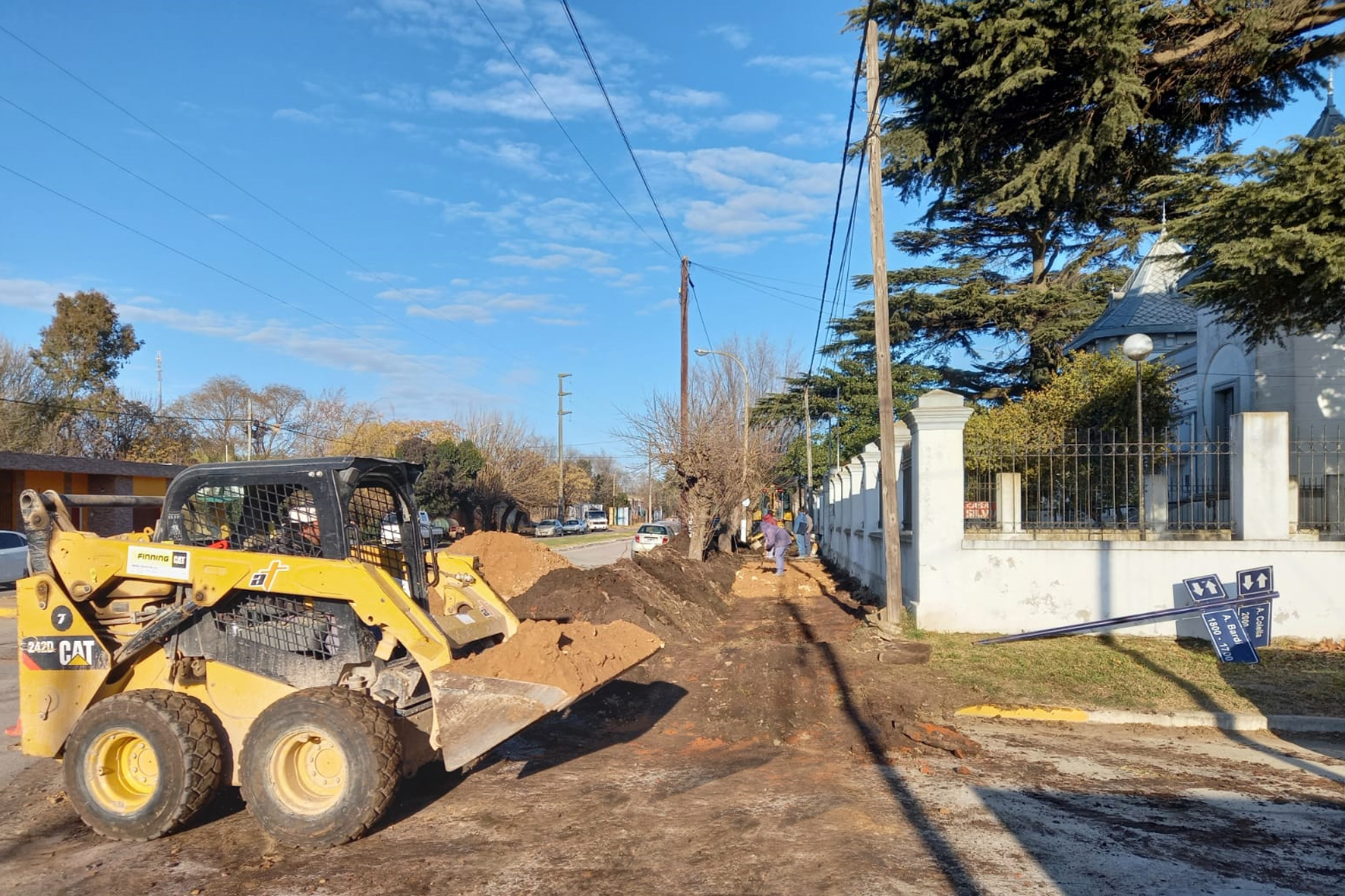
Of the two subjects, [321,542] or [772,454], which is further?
[772,454]

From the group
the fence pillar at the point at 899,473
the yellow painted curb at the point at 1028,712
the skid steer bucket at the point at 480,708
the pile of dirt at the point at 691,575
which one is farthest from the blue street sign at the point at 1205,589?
the skid steer bucket at the point at 480,708

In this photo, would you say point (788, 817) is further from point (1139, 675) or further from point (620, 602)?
point (620, 602)

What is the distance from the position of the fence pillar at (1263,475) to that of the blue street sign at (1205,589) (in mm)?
807

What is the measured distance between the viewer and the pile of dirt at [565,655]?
5.63 meters

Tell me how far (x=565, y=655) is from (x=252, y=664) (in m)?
1.95

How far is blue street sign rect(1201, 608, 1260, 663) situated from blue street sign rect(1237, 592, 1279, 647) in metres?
0.36

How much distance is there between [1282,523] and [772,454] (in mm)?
19308

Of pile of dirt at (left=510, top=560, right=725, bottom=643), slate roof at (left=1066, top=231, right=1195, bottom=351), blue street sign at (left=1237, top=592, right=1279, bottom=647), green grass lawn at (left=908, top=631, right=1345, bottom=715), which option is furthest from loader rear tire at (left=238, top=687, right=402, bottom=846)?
slate roof at (left=1066, top=231, right=1195, bottom=351)

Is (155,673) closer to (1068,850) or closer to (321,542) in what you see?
(321,542)

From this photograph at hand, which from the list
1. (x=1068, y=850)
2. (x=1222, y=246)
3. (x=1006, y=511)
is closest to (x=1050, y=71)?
(x=1222, y=246)

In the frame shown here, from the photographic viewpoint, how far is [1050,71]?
12.7 m

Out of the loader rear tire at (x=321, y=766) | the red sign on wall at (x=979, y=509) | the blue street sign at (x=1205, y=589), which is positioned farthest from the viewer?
the red sign on wall at (x=979, y=509)

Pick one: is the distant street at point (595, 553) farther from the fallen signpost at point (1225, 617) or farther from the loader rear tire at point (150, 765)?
the loader rear tire at point (150, 765)

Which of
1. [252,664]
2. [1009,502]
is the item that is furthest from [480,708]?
[1009,502]
